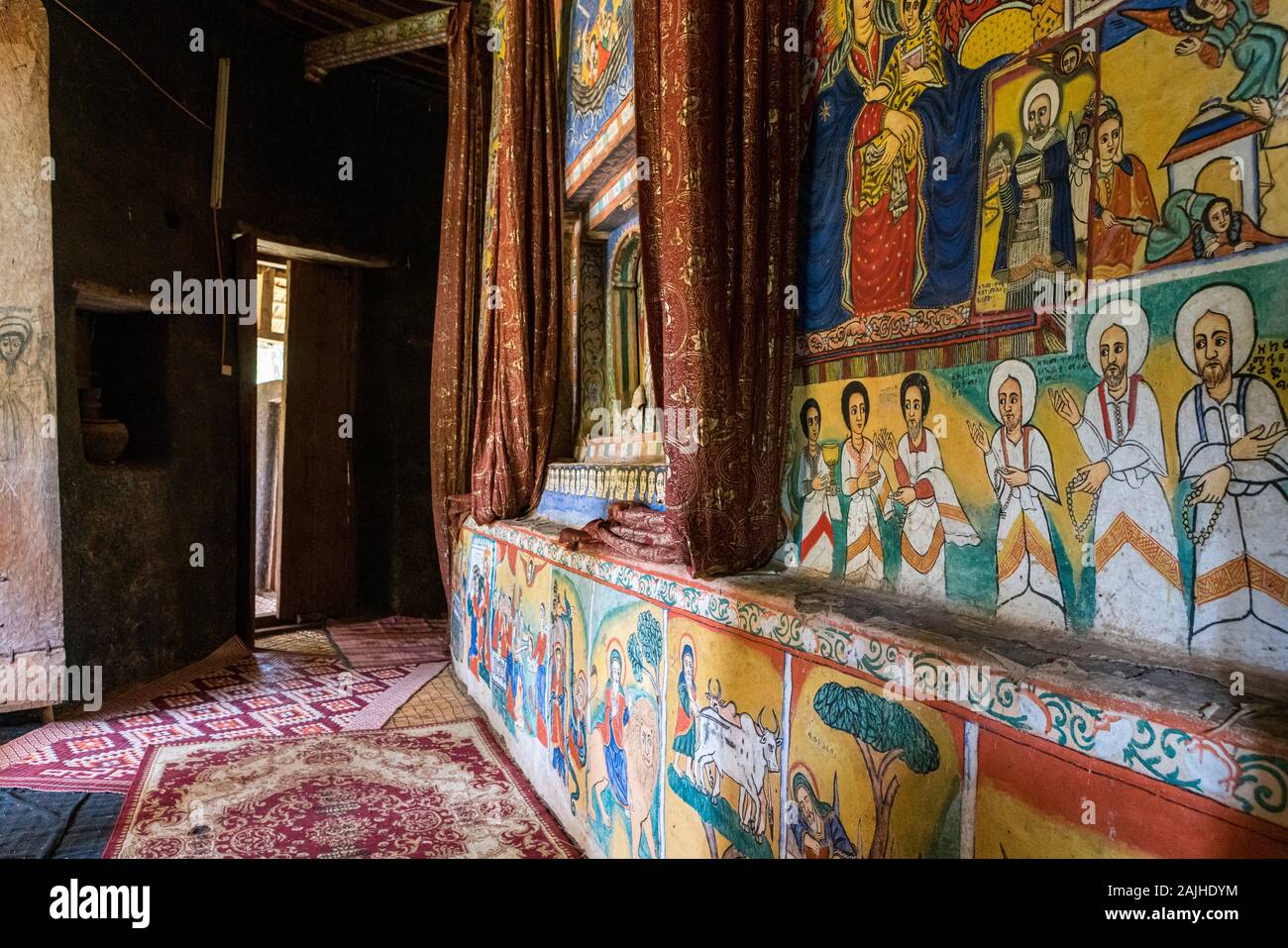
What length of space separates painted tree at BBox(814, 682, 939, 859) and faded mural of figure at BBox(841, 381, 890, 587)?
1.20ft

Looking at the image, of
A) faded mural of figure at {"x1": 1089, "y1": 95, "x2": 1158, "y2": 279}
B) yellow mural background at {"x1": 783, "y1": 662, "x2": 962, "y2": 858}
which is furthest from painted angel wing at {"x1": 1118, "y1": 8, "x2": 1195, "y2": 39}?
yellow mural background at {"x1": 783, "y1": 662, "x2": 962, "y2": 858}

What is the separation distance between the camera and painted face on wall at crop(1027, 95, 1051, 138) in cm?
133

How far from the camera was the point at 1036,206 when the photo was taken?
1344mm

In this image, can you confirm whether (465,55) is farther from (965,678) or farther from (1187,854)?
(1187,854)

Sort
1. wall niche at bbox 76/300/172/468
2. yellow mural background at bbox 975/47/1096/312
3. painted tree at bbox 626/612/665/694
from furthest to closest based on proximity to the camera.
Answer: wall niche at bbox 76/300/172/468
painted tree at bbox 626/612/665/694
yellow mural background at bbox 975/47/1096/312

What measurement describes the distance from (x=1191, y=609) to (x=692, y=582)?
1138 mm

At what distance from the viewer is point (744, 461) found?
6.31ft

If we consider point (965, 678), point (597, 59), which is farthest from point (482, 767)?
point (597, 59)

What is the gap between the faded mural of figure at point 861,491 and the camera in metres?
1.69

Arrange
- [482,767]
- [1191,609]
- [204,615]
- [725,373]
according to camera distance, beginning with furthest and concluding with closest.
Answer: [204,615]
[482,767]
[725,373]
[1191,609]

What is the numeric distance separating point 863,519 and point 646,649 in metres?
0.85

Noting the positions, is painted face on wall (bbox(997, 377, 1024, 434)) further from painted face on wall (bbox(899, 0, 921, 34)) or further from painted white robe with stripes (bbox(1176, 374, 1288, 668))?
painted face on wall (bbox(899, 0, 921, 34))

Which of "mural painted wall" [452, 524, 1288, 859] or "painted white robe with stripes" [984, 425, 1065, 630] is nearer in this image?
"mural painted wall" [452, 524, 1288, 859]

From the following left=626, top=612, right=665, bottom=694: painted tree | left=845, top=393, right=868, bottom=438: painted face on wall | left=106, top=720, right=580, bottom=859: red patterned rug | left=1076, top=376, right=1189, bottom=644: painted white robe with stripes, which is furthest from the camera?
left=106, top=720, right=580, bottom=859: red patterned rug
